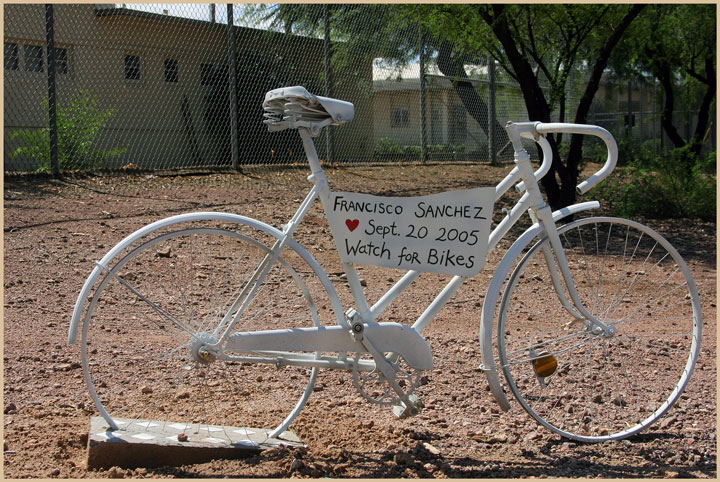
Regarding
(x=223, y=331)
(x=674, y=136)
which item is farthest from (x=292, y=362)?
(x=674, y=136)

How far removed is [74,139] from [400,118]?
6.57 meters

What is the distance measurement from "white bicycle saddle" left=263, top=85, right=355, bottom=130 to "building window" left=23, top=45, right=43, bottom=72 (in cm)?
746

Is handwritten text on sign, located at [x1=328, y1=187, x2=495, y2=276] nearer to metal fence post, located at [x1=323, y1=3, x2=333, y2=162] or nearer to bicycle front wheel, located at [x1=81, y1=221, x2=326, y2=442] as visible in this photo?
bicycle front wheel, located at [x1=81, y1=221, x2=326, y2=442]

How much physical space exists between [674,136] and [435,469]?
56.4 feet

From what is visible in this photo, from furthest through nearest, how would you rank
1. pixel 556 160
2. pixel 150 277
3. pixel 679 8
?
1. pixel 679 8
2. pixel 556 160
3. pixel 150 277

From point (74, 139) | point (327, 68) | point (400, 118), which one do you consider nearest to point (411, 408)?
point (74, 139)

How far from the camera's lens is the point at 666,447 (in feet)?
11.2

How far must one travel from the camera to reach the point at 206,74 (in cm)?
1145

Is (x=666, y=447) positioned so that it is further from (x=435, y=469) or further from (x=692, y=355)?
(x=435, y=469)

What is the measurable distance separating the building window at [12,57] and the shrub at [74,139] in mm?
1018

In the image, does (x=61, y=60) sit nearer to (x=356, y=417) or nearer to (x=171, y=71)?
(x=171, y=71)

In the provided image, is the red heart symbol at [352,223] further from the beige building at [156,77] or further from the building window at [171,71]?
the building window at [171,71]

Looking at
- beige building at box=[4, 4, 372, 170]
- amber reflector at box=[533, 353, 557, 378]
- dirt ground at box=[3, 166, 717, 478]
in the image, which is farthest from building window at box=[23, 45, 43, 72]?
amber reflector at box=[533, 353, 557, 378]

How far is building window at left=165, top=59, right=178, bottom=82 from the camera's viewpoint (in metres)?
11.7
